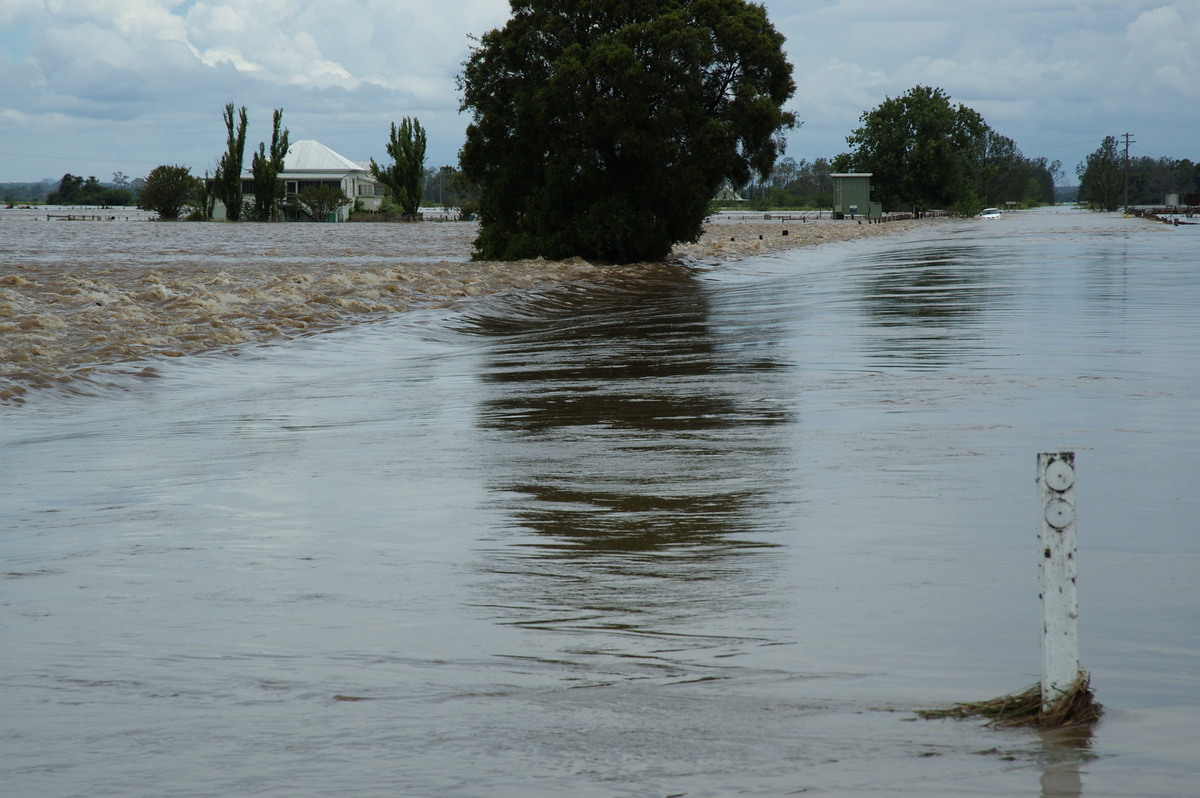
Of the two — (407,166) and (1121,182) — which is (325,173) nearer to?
(407,166)

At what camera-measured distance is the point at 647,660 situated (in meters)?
3.84

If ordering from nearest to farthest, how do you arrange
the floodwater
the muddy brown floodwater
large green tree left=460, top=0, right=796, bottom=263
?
the floodwater
the muddy brown floodwater
large green tree left=460, top=0, right=796, bottom=263

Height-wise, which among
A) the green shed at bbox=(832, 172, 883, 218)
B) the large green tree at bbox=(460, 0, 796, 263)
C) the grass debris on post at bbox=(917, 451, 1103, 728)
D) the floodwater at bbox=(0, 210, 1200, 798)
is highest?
the green shed at bbox=(832, 172, 883, 218)

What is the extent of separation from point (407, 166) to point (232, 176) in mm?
15055

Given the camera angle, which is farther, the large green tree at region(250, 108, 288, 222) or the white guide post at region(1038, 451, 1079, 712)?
the large green tree at region(250, 108, 288, 222)

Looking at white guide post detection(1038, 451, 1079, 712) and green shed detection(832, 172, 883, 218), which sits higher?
green shed detection(832, 172, 883, 218)

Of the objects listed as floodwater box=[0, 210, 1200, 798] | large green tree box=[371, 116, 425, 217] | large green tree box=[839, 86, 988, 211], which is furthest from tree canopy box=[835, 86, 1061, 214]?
floodwater box=[0, 210, 1200, 798]

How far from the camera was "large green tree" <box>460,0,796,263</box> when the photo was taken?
98.9ft

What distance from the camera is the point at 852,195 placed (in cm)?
9994

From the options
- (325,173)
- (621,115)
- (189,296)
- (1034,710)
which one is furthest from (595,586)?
(325,173)

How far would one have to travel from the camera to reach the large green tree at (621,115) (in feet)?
98.9

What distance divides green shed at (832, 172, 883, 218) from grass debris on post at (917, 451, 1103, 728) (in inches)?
3859

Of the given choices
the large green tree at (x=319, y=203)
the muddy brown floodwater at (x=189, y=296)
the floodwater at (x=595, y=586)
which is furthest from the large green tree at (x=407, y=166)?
the floodwater at (x=595, y=586)

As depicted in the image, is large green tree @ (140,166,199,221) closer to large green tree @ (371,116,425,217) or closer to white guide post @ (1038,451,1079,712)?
large green tree @ (371,116,425,217)
